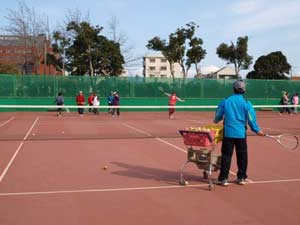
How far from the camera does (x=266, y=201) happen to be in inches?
260

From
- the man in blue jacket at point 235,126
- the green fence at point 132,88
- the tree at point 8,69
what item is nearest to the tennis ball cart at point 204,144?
the man in blue jacket at point 235,126

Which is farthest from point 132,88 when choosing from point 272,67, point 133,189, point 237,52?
point 272,67

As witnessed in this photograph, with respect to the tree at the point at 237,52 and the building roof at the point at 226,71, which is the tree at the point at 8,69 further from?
the building roof at the point at 226,71

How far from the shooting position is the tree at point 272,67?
66.9 metres

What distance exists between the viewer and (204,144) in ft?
23.7

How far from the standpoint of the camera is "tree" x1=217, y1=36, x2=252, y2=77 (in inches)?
2035

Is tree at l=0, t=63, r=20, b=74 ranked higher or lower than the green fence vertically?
higher

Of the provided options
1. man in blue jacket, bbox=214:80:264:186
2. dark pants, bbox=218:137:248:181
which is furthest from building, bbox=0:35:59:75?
dark pants, bbox=218:137:248:181

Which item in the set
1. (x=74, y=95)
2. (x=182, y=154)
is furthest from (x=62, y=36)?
(x=182, y=154)

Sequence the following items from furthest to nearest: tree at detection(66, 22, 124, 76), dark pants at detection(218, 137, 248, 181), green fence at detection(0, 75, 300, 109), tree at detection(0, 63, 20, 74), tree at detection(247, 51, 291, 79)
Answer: tree at detection(247, 51, 291, 79), tree at detection(0, 63, 20, 74), tree at detection(66, 22, 124, 76), green fence at detection(0, 75, 300, 109), dark pants at detection(218, 137, 248, 181)

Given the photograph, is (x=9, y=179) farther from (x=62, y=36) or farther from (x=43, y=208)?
(x=62, y=36)

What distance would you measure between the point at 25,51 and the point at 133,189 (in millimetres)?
47355

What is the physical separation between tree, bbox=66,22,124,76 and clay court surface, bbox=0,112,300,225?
1180 inches

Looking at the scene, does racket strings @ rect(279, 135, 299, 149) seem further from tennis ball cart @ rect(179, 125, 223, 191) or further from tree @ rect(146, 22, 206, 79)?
tree @ rect(146, 22, 206, 79)
